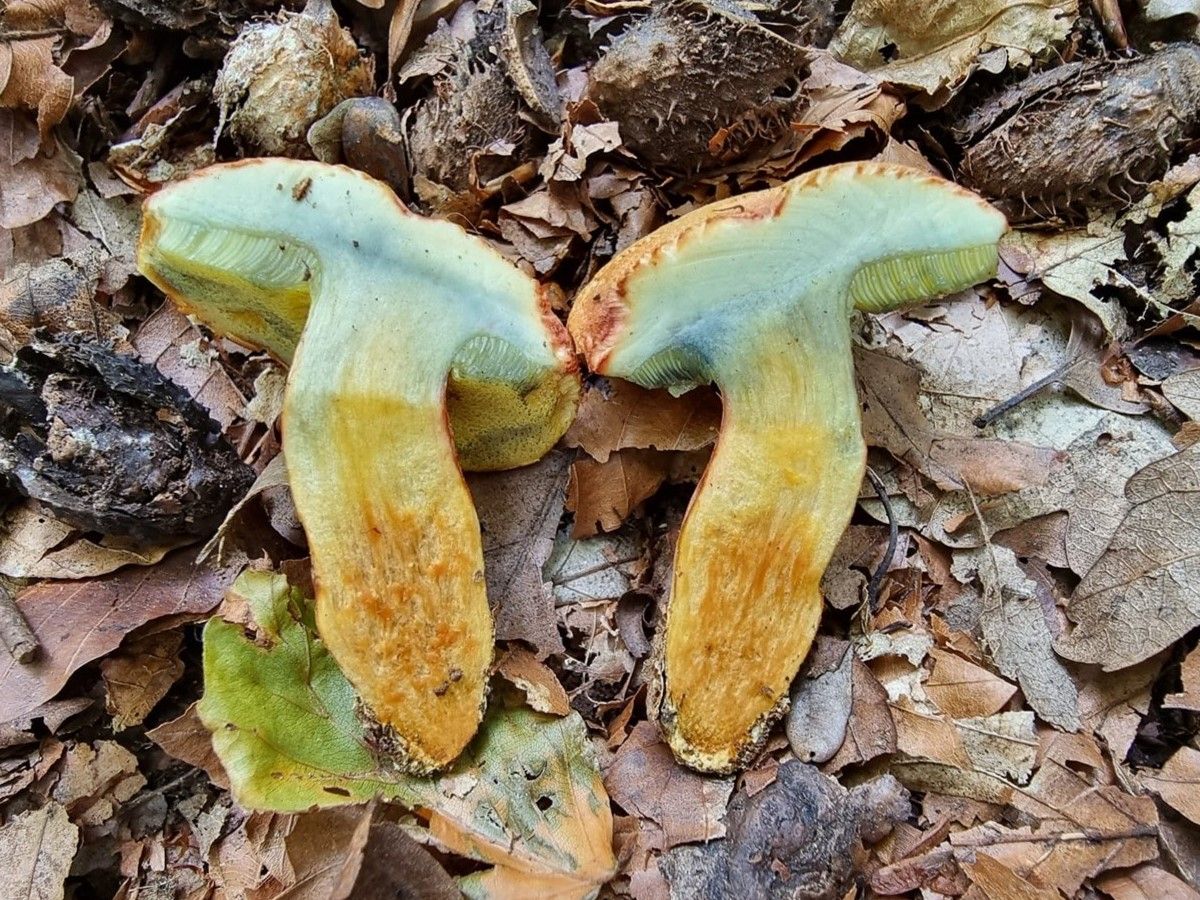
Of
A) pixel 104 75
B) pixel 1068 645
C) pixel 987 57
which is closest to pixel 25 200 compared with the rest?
pixel 104 75

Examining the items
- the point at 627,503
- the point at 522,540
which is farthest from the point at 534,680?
the point at 627,503

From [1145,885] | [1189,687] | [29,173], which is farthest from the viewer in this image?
[29,173]

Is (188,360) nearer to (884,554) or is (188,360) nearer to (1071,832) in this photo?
(884,554)

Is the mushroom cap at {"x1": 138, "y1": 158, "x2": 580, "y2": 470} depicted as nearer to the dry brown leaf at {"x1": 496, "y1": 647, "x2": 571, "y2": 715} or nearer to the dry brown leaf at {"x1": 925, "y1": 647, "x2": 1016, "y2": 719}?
the dry brown leaf at {"x1": 496, "y1": 647, "x2": 571, "y2": 715}

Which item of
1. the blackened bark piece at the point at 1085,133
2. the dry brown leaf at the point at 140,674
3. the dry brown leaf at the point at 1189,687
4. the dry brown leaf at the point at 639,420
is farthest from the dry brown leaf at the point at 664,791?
the blackened bark piece at the point at 1085,133

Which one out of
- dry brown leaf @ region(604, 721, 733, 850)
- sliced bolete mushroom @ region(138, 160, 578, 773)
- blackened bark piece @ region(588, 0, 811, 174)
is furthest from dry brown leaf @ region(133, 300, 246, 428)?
dry brown leaf @ region(604, 721, 733, 850)
